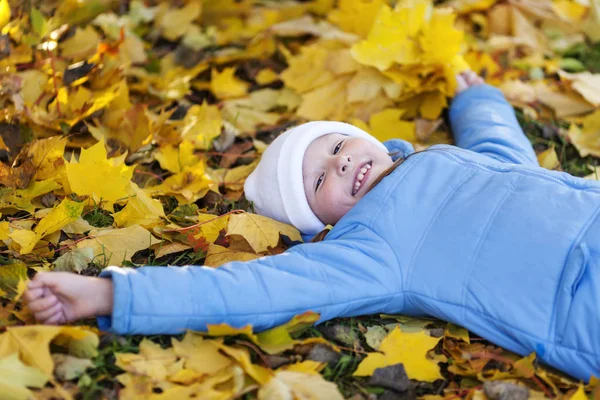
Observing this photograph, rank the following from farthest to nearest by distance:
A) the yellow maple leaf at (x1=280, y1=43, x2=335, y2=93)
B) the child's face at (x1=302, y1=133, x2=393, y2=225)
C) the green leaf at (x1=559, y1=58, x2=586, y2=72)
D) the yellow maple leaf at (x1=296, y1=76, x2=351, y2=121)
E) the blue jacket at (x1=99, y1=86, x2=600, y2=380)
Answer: the green leaf at (x1=559, y1=58, x2=586, y2=72) < the yellow maple leaf at (x1=280, y1=43, x2=335, y2=93) < the yellow maple leaf at (x1=296, y1=76, x2=351, y2=121) < the child's face at (x1=302, y1=133, x2=393, y2=225) < the blue jacket at (x1=99, y1=86, x2=600, y2=380)

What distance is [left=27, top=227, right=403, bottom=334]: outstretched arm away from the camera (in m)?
1.84

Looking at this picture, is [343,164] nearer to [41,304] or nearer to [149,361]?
[149,361]

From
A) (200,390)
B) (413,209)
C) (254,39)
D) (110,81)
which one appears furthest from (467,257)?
(254,39)

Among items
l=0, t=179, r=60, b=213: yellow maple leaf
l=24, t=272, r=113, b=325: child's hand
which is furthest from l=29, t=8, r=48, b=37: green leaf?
l=24, t=272, r=113, b=325: child's hand

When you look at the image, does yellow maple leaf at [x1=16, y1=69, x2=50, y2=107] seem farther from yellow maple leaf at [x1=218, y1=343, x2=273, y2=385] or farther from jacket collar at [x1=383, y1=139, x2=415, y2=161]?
yellow maple leaf at [x1=218, y1=343, x2=273, y2=385]

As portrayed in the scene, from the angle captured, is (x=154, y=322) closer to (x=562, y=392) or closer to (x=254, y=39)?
(x=562, y=392)

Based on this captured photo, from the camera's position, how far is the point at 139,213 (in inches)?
93.8

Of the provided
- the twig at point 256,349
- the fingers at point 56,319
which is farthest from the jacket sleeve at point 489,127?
the fingers at point 56,319

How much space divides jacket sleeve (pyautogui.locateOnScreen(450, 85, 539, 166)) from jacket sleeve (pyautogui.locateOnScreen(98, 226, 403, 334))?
86cm

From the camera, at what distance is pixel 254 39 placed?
376 cm

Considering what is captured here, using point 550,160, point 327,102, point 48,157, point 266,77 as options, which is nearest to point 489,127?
point 550,160

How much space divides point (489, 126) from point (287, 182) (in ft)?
3.25

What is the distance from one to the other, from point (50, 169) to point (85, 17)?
4.37 ft

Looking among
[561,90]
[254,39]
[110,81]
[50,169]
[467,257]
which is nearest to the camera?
[467,257]
